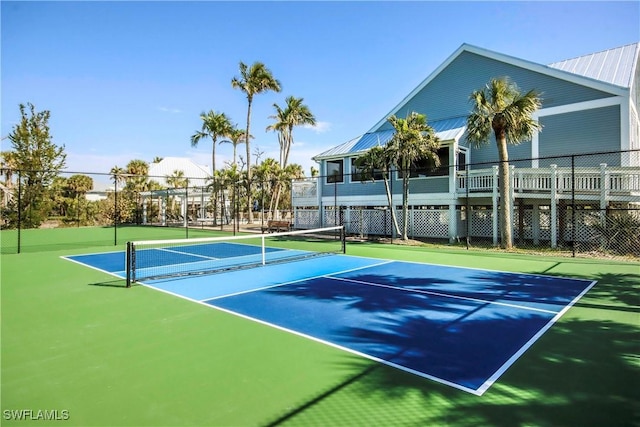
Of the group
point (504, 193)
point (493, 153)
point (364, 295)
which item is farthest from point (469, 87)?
point (364, 295)

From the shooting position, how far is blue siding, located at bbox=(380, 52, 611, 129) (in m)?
18.3

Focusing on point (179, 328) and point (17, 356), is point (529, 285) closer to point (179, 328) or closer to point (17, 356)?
point (179, 328)

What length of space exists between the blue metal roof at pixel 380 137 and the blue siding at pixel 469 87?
1.09m

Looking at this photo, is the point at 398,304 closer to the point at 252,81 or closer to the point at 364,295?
the point at 364,295

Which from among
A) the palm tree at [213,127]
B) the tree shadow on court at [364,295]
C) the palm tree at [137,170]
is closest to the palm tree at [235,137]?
the palm tree at [213,127]

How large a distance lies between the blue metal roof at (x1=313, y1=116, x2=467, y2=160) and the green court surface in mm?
14348

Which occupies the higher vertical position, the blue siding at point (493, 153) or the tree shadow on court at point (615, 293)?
the blue siding at point (493, 153)

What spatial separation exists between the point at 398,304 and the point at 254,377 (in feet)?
11.6

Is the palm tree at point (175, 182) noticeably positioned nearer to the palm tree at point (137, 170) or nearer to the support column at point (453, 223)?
the palm tree at point (137, 170)

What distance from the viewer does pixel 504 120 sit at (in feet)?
47.2

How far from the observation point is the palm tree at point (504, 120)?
14188 mm

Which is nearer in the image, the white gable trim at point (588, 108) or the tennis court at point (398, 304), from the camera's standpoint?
the tennis court at point (398, 304)

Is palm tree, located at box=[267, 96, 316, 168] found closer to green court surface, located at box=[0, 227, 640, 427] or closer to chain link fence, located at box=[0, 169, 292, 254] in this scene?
chain link fence, located at box=[0, 169, 292, 254]

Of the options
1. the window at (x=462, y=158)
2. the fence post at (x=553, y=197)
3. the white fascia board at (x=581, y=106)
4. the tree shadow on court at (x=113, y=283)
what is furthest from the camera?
the window at (x=462, y=158)
